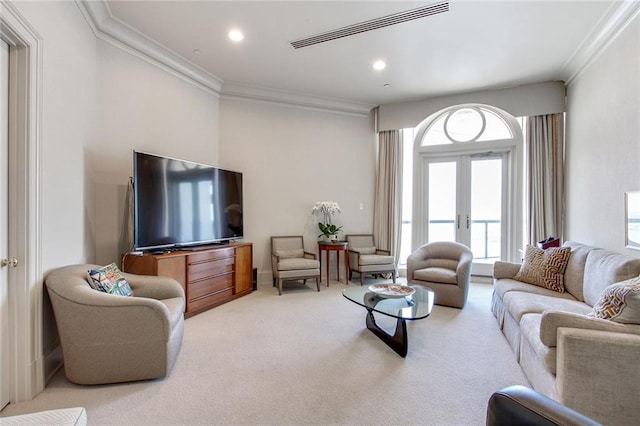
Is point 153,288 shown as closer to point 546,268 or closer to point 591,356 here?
point 591,356

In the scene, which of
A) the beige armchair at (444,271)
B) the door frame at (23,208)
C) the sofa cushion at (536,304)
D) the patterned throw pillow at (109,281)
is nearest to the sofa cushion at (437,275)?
the beige armchair at (444,271)

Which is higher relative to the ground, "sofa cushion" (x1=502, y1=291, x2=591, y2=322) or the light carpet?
"sofa cushion" (x1=502, y1=291, x2=591, y2=322)

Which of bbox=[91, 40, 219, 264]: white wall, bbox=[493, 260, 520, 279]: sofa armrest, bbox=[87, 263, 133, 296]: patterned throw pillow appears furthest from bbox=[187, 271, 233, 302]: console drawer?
bbox=[493, 260, 520, 279]: sofa armrest

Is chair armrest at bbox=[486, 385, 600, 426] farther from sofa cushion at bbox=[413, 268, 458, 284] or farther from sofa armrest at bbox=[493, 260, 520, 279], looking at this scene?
sofa cushion at bbox=[413, 268, 458, 284]

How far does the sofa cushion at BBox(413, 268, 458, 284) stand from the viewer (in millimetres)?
3799

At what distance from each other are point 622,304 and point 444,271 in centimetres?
227

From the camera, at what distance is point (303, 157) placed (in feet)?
17.6

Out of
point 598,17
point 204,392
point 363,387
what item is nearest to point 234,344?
point 204,392

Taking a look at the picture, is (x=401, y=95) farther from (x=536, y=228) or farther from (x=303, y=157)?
(x=536, y=228)

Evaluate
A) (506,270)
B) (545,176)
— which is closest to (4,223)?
(506,270)

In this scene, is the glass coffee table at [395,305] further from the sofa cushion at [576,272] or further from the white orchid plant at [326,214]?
the white orchid plant at [326,214]

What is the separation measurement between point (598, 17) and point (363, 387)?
4.09 metres

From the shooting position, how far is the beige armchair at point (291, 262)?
4422 millimetres

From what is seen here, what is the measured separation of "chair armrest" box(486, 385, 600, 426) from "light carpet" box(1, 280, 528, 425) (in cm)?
102
